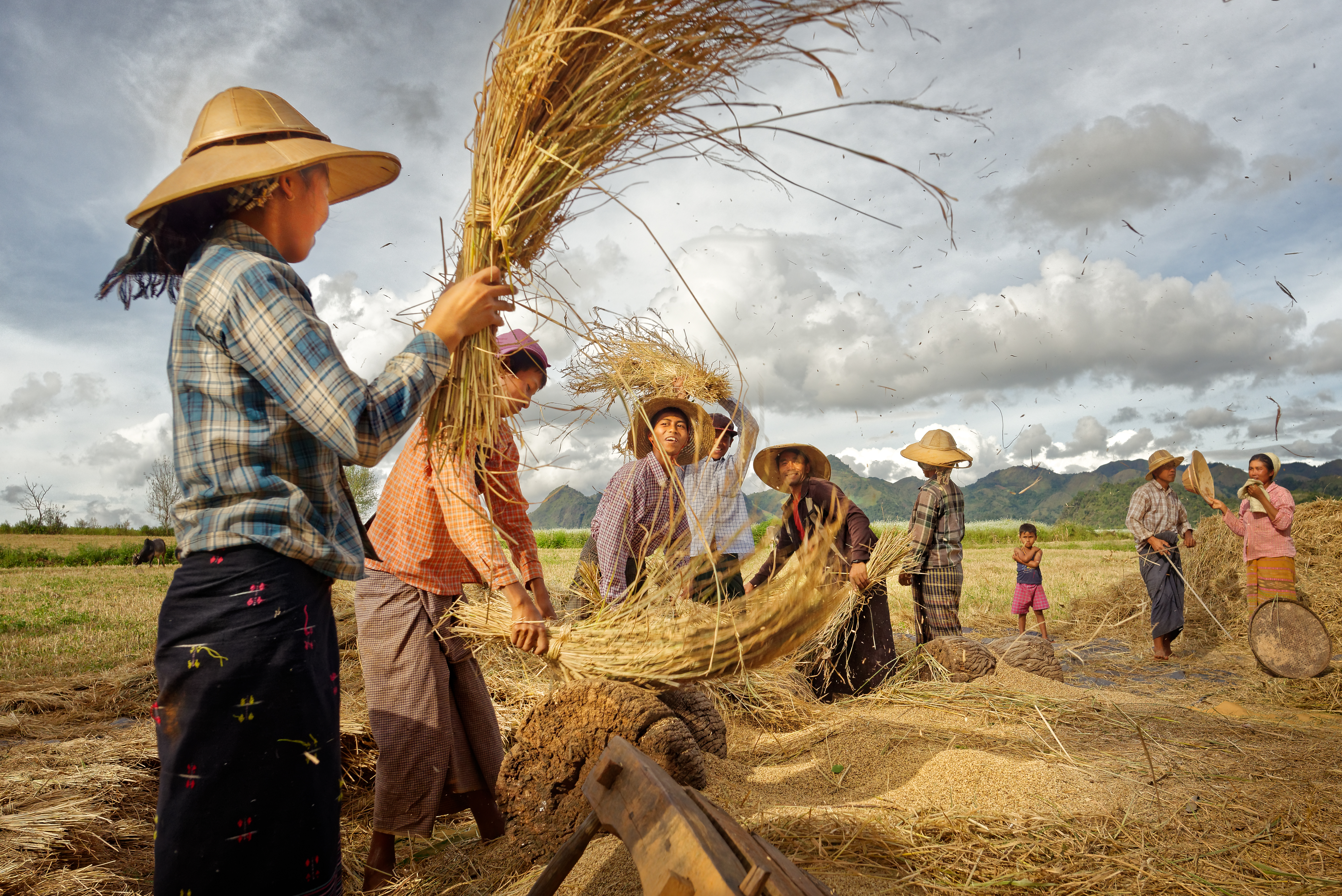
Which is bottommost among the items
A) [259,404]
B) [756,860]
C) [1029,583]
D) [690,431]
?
[1029,583]

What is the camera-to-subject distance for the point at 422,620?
7.57ft

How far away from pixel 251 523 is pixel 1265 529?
25.4ft

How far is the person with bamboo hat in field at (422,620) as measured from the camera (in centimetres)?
217

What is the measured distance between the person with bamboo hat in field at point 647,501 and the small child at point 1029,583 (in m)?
4.94

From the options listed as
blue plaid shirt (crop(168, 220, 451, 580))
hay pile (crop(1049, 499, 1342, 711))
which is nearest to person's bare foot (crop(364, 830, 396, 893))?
blue plaid shirt (crop(168, 220, 451, 580))

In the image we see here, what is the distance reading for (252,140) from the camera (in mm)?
1503

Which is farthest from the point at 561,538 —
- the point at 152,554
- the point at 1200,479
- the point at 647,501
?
the point at 647,501

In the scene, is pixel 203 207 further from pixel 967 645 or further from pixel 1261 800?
pixel 967 645

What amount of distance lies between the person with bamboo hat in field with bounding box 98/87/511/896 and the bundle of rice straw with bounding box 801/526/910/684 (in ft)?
12.6

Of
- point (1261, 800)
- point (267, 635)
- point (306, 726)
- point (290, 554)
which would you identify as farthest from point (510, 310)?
point (1261, 800)

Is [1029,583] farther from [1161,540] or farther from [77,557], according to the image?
[77,557]

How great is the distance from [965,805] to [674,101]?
8.61 ft

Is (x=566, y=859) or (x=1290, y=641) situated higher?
(x=566, y=859)

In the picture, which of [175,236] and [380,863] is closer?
[175,236]
